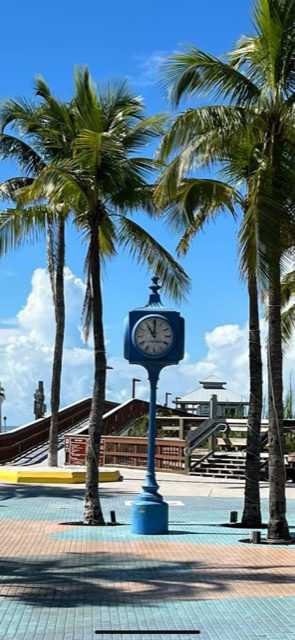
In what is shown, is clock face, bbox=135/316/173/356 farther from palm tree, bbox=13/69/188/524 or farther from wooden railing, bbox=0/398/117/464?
wooden railing, bbox=0/398/117/464

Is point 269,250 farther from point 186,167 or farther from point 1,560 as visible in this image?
point 1,560

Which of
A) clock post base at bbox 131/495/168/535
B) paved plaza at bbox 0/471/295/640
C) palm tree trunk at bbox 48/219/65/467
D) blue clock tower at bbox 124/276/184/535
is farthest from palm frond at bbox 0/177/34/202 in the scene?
clock post base at bbox 131/495/168/535

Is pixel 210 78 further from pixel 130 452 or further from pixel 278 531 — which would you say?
pixel 130 452

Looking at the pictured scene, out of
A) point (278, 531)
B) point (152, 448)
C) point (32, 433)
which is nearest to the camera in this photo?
point (278, 531)

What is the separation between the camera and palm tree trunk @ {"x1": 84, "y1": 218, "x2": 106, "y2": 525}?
15.1m

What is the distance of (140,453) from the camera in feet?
92.2

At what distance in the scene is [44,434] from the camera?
3177 cm

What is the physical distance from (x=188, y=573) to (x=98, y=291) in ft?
21.7

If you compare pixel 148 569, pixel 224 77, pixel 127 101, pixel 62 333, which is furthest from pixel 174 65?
pixel 62 333

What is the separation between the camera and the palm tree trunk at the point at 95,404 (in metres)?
15.1

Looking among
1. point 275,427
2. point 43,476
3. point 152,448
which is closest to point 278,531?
point 275,427

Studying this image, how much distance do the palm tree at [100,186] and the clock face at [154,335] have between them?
1.48 meters

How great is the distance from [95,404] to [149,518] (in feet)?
8.23

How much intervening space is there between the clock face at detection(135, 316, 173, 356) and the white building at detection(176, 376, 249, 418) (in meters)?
27.5
